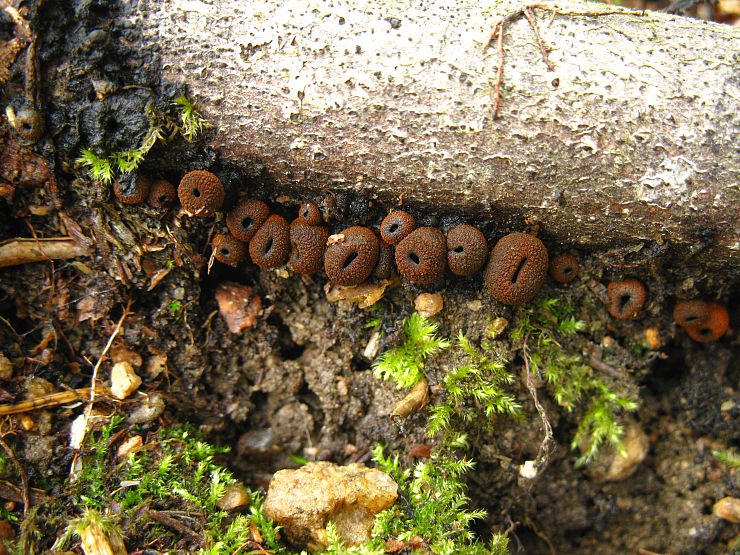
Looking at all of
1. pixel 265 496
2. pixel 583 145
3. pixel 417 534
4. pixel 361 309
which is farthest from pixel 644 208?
pixel 265 496

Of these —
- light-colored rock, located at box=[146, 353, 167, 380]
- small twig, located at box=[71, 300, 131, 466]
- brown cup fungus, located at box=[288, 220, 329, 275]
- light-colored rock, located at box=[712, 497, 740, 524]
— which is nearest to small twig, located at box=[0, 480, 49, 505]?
small twig, located at box=[71, 300, 131, 466]

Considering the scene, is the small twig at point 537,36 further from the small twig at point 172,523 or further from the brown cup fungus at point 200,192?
the small twig at point 172,523

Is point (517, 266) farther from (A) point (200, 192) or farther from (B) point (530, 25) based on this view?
(A) point (200, 192)

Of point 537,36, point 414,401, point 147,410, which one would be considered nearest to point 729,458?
point 414,401

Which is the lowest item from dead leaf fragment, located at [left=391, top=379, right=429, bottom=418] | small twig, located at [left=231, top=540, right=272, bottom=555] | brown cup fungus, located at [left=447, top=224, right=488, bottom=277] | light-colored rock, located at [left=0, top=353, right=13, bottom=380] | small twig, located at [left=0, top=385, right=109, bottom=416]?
small twig, located at [left=231, top=540, right=272, bottom=555]

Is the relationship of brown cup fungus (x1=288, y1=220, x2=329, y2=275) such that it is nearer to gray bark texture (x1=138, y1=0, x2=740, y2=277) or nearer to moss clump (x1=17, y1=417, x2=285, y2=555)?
gray bark texture (x1=138, y1=0, x2=740, y2=277)

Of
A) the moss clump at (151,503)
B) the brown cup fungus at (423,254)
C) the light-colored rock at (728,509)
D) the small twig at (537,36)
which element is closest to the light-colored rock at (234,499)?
the moss clump at (151,503)
